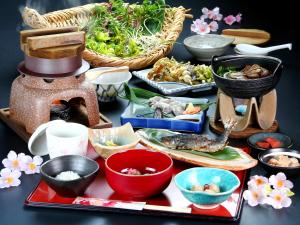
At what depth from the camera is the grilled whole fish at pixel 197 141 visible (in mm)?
2400

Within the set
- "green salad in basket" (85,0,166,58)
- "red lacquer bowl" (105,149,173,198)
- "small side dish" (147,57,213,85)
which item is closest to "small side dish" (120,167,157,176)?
"red lacquer bowl" (105,149,173,198)

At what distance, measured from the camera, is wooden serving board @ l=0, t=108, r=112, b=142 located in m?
2.65

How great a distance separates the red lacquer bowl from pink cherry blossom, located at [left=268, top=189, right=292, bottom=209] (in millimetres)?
309

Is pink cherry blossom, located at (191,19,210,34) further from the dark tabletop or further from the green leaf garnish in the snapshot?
the green leaf garnish

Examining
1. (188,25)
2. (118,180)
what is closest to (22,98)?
(118,180)

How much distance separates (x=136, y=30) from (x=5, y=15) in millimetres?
950

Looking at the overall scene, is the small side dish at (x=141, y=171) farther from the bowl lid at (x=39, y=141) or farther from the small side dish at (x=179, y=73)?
the small side dish at (x=179, y=73)

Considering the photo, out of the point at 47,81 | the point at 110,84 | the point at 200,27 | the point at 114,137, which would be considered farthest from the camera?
the point at 200,27

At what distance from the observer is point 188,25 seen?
13.3 feet

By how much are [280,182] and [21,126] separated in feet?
3.30

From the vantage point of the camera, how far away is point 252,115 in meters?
2.67

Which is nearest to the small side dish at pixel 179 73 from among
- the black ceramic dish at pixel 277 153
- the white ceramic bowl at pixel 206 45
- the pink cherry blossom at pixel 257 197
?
the white ceramic bowl at pixel 206 45

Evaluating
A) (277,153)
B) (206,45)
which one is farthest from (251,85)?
(206,45)

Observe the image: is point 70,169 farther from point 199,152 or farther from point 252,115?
point 252,115
